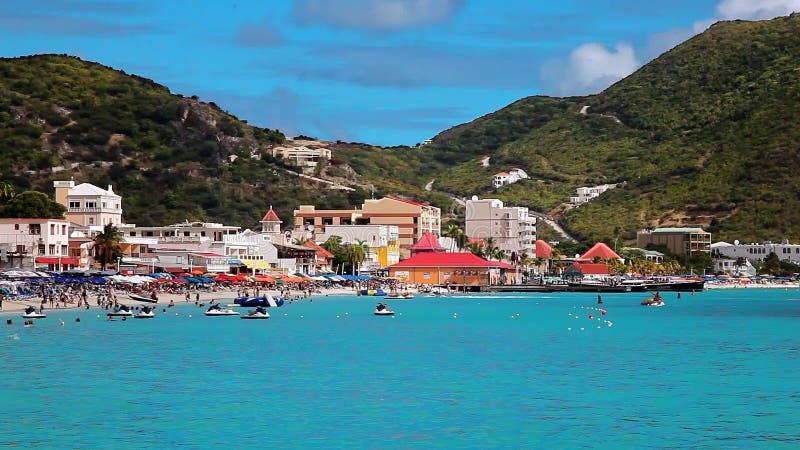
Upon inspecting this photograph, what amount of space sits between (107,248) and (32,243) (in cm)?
958

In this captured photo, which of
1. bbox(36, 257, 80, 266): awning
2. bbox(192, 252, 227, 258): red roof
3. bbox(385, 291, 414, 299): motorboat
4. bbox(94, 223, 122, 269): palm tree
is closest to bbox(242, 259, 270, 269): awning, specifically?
bbox(192, 252, 227, 258): red roof

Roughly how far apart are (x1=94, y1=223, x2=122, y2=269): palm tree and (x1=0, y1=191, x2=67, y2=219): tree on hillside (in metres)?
22.5

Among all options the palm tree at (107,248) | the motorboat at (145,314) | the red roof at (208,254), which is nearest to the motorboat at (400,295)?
the red roof at (208,254)

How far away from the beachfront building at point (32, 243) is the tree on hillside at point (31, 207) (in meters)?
25.2

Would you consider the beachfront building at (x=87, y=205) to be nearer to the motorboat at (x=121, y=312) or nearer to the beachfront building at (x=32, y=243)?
the beachfront building at (x=32, y=243)

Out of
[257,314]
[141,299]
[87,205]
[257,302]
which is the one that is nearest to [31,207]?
[87,205]

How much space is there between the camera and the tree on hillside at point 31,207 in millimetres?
164375

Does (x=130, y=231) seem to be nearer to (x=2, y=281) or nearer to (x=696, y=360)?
(x=2, y=281)

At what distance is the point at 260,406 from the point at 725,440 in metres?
19.8

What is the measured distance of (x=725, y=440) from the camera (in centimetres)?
4200

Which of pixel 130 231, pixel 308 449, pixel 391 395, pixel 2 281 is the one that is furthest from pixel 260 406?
pixel 130 231

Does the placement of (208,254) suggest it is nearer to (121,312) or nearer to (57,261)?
(57,261)

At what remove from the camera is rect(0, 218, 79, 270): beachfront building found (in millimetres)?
135250

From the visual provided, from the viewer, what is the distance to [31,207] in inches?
6535
